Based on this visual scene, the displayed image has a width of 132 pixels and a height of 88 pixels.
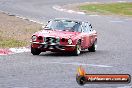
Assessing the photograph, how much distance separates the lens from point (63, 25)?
720 inches

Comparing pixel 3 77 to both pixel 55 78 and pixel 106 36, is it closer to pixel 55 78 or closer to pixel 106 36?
pixel 55 78

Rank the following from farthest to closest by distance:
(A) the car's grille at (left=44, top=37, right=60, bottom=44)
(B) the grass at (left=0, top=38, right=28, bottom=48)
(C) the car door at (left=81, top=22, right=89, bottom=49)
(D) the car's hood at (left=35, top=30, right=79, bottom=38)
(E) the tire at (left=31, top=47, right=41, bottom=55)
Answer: (B) the grass at (left=0, top=38, right=28, bottom=48)
(C) the car door at (left=81, top=22, right=89, bottom=49)
(E) the tire at (left=31, top=47, right=41, bottom=55)
(D) the car's hood at (left=35, top=30, right=79, bottom=38)
(A) the car's grille at (left=44, top=37, right=60, bottom=44)

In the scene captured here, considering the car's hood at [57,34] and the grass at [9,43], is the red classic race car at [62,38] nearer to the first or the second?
the car's hood at [57,34]

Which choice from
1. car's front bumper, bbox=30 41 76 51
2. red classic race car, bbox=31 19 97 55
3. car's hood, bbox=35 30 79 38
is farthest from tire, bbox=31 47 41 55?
car's hood, bbox=35 30 79 38

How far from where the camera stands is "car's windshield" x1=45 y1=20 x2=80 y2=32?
18125 mm

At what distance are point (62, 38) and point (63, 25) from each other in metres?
1.48

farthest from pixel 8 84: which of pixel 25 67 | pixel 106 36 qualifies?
pixel 106 36

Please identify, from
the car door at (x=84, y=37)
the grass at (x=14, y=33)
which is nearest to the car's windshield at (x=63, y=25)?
the car door at (x=84, y=37)

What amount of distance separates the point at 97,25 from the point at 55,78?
25839 millimetres

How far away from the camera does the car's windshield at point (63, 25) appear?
59.5 ft

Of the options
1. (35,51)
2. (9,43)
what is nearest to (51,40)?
(35,51)

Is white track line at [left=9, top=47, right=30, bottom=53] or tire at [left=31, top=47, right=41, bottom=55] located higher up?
tire at [left=31, top=47, right=41, bottom=55]

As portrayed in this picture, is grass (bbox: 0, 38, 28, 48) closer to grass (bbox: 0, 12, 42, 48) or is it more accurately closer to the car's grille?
grass (bbox: 0, 12, 42, 48)

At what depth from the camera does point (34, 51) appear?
17.3 metres
